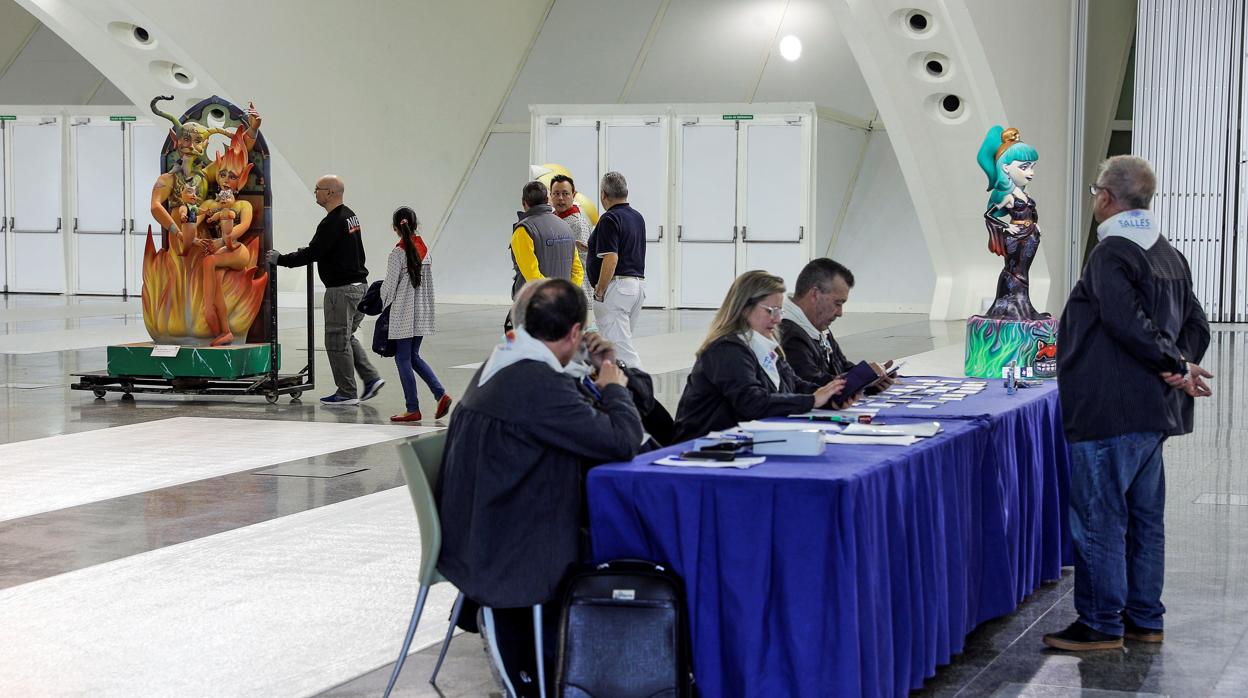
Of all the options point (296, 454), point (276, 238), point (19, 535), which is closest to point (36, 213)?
point (276, 238)

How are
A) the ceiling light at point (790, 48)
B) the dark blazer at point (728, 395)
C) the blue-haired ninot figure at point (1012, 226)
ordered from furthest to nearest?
1. the ceiling light at point (790, 48)
2. the blue-haired ninot figure at point (1012, 226)
3. the dark blazer at point (728, 395)

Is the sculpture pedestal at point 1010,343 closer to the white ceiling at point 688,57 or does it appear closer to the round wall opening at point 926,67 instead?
the round wall opening at point 926,67

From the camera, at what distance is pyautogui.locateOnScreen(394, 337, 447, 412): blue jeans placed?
878 centimetres

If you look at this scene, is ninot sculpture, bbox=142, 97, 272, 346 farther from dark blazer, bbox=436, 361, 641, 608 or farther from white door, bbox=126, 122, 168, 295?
white door, bbox=126, 122, 168, 295

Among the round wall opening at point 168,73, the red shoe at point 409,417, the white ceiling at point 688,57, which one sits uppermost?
the white ceiling at point 688,57

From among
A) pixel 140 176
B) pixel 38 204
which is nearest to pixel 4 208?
pixel 38 204

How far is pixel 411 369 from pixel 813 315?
159 inches

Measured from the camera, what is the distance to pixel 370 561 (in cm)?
539

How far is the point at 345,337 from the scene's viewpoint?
973 centimetres

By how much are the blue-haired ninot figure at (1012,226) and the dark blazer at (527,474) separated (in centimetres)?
569

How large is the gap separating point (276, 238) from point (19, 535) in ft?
40.7

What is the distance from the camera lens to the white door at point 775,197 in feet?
62.5

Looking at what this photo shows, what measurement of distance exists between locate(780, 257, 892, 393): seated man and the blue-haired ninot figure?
3.72 meters

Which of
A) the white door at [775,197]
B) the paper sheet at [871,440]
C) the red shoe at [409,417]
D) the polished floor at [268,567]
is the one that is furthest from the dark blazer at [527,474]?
the white door at [775,197]
